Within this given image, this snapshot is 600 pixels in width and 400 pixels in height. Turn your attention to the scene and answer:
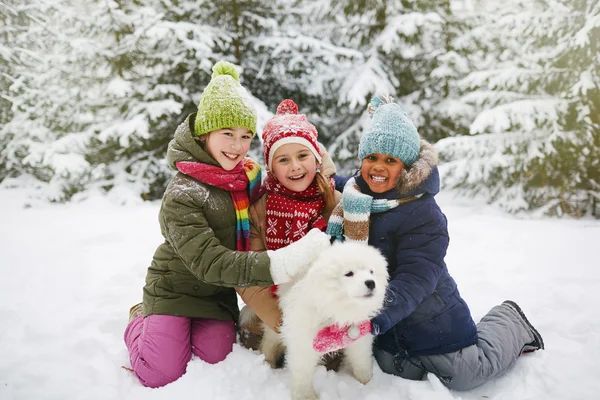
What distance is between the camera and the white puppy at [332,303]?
188 centimetres

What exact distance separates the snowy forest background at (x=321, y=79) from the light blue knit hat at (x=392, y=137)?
15.2 ft

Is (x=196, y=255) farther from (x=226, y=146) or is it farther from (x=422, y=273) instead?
(x=422, y=273)

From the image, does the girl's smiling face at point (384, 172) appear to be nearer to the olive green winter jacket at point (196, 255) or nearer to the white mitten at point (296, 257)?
the white mitten at point (296, 257)

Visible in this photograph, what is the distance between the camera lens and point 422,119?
7.95 m

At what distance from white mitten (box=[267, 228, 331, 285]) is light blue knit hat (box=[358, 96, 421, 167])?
0.67 metres

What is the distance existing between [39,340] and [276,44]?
6.44 metres

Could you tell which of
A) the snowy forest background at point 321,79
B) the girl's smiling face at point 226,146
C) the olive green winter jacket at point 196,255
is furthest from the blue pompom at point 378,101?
the snowy forest background at point 321,79

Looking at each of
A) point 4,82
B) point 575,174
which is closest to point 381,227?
point 575,174

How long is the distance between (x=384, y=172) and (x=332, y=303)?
2.89 feet

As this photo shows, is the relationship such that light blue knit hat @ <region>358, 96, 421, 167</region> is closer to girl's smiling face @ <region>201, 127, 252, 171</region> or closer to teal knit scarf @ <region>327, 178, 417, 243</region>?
teal knit scarf @ <region>327, 178, 417, 243</region>

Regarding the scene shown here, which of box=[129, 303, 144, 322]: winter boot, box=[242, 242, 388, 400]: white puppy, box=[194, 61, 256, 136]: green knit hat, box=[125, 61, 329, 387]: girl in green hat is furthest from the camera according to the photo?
box=[129, 303, 144, 322]: winter boot

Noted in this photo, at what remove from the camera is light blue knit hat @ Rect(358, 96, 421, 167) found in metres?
2.24

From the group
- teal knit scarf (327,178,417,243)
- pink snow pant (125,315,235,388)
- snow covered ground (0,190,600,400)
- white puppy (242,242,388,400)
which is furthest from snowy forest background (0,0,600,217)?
white puppy (242,242,388,400)

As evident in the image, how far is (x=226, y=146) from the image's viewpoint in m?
2.46
